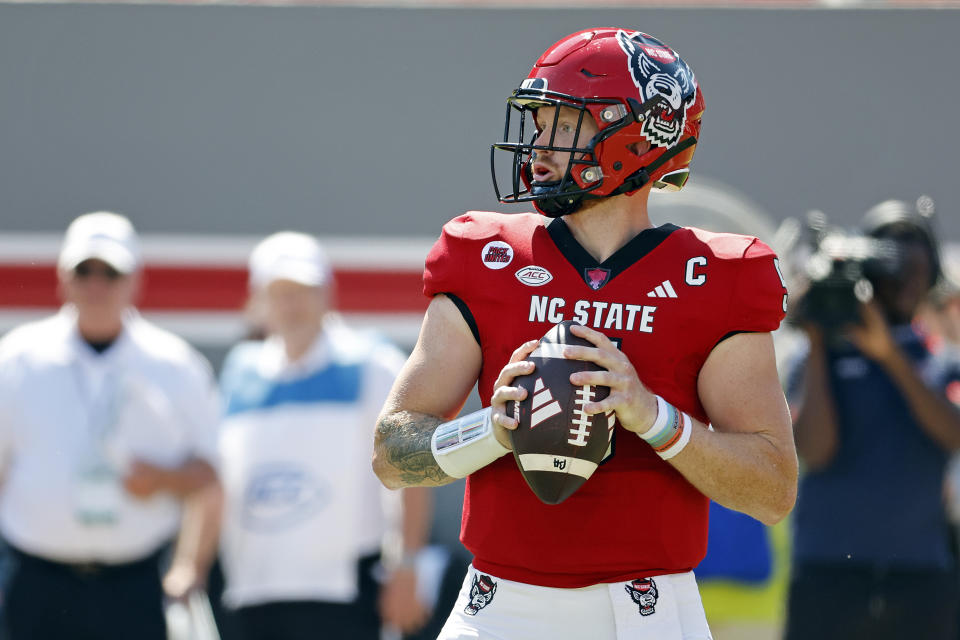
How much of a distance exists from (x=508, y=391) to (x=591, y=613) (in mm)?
448

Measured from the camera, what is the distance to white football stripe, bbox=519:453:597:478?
2277mm

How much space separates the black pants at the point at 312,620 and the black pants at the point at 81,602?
35cm

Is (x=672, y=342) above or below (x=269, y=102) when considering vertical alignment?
below

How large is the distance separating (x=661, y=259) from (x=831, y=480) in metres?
2.64

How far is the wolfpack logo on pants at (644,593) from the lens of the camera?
7.83ft

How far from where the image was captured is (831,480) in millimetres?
4836

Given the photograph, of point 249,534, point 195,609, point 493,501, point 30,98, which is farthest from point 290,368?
point 493,501

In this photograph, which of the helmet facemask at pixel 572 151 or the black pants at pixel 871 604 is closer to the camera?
the helmet facemask at pixel 572 151

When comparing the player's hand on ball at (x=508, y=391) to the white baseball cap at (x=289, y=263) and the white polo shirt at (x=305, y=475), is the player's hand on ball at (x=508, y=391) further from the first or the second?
the white baseball cap at (x=289, y=263)

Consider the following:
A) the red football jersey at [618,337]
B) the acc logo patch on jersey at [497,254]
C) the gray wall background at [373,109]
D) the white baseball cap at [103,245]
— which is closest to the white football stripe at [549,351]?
the red football jersey at [618,337]

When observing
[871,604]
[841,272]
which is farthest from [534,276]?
Result: [871,604]

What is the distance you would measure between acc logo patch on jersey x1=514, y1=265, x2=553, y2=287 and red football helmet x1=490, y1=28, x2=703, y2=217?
0.45 ft

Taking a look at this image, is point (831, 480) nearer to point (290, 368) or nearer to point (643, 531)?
point (290, 368)

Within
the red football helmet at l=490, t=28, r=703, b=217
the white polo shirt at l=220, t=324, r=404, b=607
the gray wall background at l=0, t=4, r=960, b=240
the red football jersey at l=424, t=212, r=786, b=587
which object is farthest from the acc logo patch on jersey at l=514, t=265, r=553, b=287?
the gray wall background at l=0, t=4, r=960, b=240
